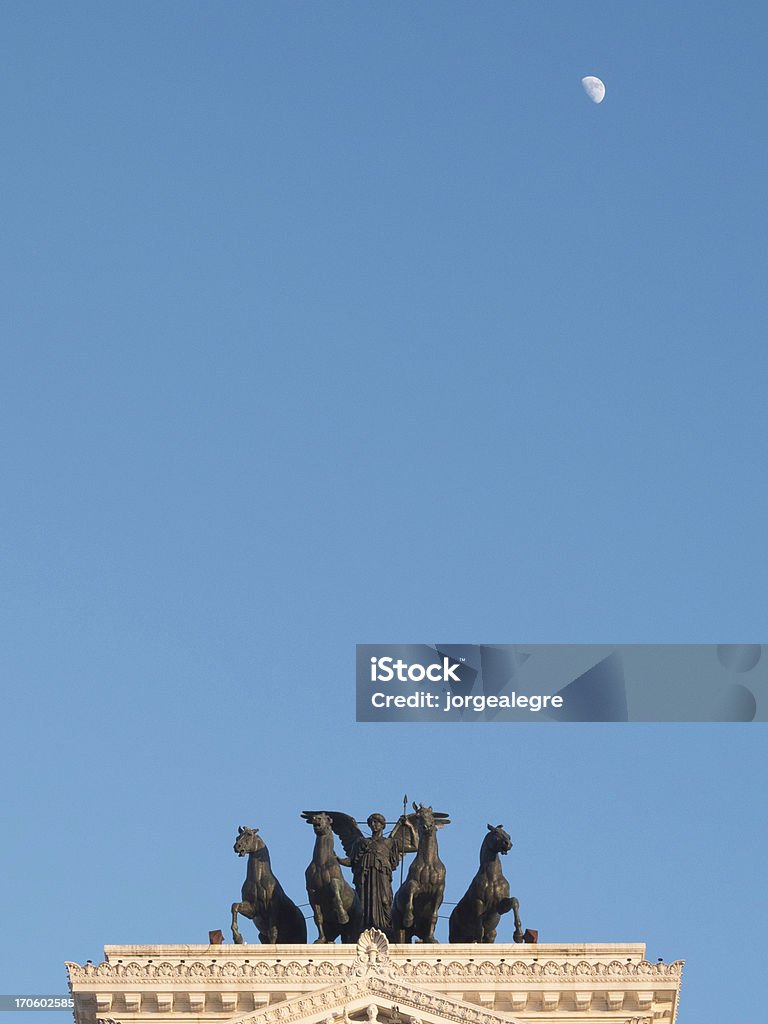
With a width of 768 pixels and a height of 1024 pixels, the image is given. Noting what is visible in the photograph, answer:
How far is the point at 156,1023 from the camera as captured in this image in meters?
60.8

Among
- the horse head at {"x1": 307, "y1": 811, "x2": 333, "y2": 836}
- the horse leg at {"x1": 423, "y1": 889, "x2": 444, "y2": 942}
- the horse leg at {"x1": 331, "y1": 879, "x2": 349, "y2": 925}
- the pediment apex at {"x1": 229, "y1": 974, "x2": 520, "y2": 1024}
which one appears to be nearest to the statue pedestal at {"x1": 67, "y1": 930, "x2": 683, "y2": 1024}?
the pediment apex at {"x1": 229, "y1": 974, "x2": 520, "y2": 1024}

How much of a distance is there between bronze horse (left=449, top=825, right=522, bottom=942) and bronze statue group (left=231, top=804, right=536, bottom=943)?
0.07 feet

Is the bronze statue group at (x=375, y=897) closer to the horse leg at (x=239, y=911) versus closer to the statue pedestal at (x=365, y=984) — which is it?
the horse leg at (x=239, y=911)

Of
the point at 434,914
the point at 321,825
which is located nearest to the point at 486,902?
the point at 434,914

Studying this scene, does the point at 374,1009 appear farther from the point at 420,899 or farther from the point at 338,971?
the point at 420,899

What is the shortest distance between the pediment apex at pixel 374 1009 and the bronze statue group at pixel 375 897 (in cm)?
319

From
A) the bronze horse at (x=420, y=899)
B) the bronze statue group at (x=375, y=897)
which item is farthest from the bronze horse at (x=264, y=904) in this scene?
the bronze horse at (x=420, y=899)

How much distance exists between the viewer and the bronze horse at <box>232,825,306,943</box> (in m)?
64.0

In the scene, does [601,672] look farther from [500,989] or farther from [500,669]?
[500,989]

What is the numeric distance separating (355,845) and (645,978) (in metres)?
7.60

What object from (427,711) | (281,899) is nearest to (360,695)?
(427,711)

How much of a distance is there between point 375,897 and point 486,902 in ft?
7.61

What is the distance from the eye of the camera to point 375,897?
211 ft

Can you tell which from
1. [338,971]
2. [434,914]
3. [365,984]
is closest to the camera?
[365,984]
